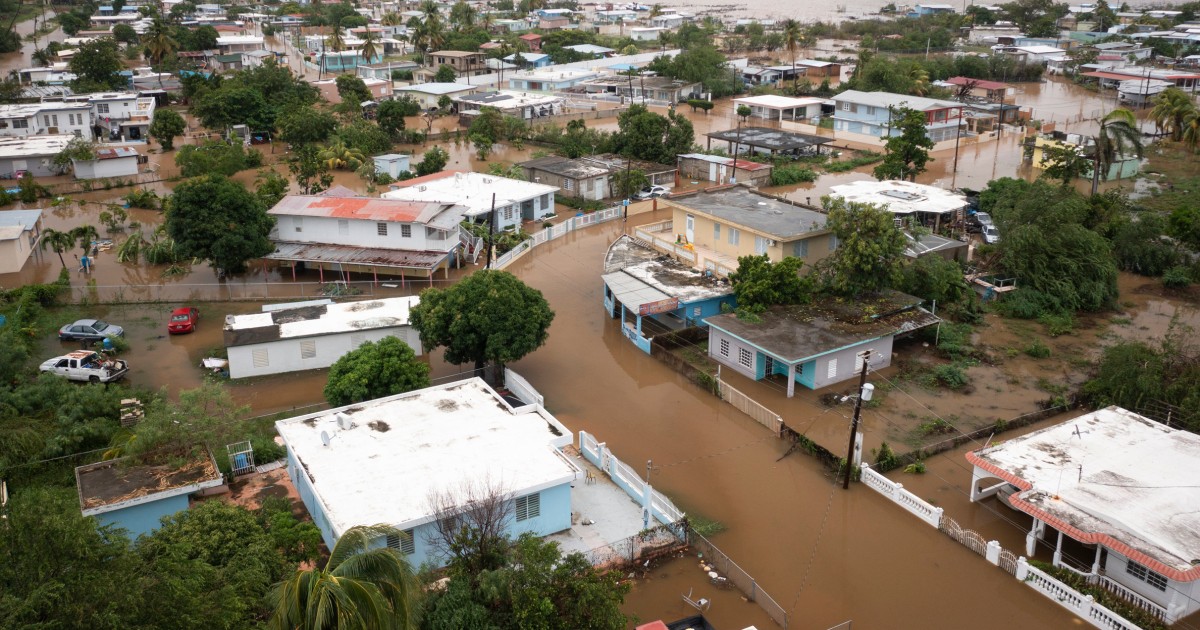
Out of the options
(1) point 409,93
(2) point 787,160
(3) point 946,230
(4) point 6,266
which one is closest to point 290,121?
(1) point 409,93

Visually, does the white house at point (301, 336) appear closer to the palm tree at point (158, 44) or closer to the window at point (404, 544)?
the window at point (404, 544)

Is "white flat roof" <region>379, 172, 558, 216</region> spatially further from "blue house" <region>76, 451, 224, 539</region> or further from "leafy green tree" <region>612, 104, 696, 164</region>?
"blue house" <region>76, 451, 224, 539</region>

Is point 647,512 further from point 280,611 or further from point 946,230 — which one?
point 946,230

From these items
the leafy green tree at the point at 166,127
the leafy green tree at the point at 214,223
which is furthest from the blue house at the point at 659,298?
the leafy green tree at the point at 166,127

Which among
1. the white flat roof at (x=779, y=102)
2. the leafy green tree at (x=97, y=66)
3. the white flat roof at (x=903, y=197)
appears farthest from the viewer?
the leafy green tree at (x=97, y=66)

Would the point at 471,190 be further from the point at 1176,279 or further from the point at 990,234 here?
the point at 1176,279

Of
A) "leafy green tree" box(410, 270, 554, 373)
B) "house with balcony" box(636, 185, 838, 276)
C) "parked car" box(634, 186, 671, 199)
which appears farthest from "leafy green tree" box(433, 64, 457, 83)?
"leafy green tree" box(410, 270, 554, 373)

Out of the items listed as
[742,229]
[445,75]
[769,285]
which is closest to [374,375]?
[769,285]
